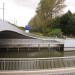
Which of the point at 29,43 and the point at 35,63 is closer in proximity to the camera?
the point at 35,63

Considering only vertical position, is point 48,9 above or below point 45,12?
above

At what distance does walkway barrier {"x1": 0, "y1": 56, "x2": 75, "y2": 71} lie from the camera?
19281 millimetres

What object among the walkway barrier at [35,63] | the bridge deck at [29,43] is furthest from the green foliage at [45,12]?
the walkway barrier at [35,63]

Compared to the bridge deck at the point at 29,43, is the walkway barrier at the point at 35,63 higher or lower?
higher

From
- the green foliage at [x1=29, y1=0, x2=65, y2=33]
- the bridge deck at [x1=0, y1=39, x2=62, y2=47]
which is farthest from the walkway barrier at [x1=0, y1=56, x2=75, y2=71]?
the green foliage at [x1=29, y1=0, x2=65, y2=33]

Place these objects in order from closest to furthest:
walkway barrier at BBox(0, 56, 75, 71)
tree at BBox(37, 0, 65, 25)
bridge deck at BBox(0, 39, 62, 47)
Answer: walkway barrier at BBox(0, 56, 75, 71) < bridge deck at BBox(0, 39, 62, 47) < tree at BBox(37, 0, 65, 25)

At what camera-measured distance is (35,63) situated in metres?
19.7

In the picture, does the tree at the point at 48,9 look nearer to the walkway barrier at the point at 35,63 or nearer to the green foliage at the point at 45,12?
the green foliage at the point at 45,12

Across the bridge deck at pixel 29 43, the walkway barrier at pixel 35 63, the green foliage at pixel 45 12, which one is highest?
the green foliage at pixel 45 12

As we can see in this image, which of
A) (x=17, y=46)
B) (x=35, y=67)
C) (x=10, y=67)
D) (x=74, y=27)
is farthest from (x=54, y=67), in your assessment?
(x=74, y=27)

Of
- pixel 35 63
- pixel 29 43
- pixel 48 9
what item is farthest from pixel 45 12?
pixel 35 63

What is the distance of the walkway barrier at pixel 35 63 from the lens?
19.3 m

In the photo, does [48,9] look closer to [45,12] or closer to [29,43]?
[45,12]

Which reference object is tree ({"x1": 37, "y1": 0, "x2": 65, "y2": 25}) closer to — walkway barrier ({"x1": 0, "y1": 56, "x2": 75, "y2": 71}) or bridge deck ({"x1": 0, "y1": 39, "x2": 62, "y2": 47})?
bridge deck ({"x1": 0, "y1": 39, "x2": 62, "y2": 47})
